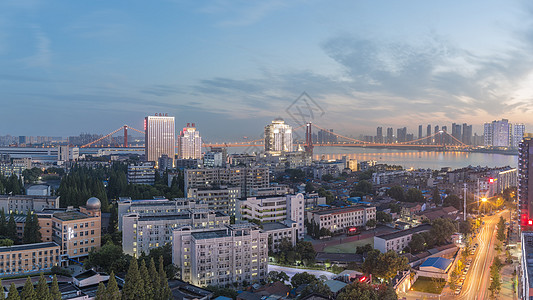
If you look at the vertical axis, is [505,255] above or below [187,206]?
below

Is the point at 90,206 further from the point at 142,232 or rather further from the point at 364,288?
the point at 364,288

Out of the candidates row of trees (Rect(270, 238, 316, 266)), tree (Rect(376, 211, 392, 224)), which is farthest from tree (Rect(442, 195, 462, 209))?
row of trees (Rect(270, 238, 316, 266))

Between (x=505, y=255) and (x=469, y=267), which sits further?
(x=505, y=255)

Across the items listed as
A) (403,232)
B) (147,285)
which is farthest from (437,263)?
(147,285)

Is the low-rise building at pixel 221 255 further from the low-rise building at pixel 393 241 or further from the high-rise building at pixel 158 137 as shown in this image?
the high-rise building at pixel 158 137

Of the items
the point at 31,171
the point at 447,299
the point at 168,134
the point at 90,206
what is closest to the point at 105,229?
the point at 90,206

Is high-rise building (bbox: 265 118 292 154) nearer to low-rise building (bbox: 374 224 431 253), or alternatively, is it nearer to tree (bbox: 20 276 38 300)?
low-rise building (bbox: 374 224 431 253)

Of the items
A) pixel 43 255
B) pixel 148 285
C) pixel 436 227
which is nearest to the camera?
pixel 148 285
